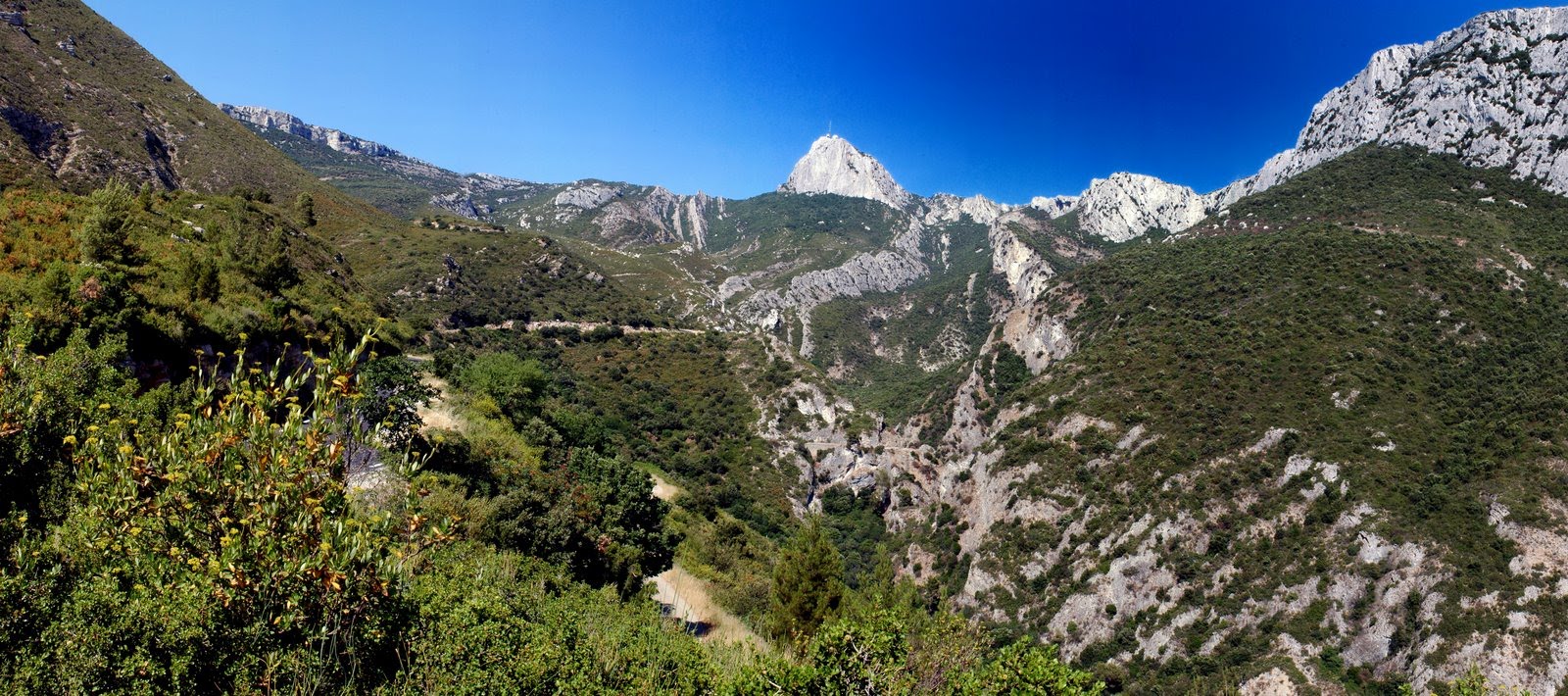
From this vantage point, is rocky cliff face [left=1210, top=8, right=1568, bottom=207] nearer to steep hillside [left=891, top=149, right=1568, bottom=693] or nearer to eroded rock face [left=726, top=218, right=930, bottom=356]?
steep hillside [left=891, top=149, right=1568, bottom=693]

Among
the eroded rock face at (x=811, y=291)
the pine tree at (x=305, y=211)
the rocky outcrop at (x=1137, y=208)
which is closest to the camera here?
the pine tree at (x=305, y=211)

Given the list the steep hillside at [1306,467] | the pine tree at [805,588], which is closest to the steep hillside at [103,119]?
the pine tree at [805,588]

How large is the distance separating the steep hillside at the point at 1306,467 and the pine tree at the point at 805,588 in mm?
27550

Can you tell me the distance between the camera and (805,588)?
19.5 metres

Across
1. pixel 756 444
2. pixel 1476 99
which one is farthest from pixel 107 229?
pixel 1476 99

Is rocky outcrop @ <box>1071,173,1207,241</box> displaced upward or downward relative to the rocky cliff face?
upward

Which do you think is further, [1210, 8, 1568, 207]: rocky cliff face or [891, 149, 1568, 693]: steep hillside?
[1210, 8, 1568, 207]: rocky cliff face

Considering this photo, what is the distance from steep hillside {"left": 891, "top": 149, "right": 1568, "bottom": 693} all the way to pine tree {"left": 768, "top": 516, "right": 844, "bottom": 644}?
27.6 m

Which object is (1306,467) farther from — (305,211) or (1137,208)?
(1137,208)

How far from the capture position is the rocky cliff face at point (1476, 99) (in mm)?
81938

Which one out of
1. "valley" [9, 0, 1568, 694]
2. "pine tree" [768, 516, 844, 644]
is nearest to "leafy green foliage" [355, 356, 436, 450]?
"valley" [9, 0, 1568, 694]

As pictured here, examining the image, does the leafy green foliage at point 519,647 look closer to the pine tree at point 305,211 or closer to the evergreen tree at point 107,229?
the evergreen tree at point 107,229

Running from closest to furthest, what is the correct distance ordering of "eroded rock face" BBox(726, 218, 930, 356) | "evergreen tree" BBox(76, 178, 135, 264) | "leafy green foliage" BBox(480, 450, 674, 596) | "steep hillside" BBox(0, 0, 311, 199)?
"evergreen tree" BBox(76, 178, 135, 264)
"leafy green foliage" BBox(480, 450, 674, 596)
"steep hillside" BBox(0, 0, 311, 199)
"eroded rock face" BBox(726, 218, 930, 356)

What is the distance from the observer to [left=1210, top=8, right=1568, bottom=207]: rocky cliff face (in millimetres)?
81938
